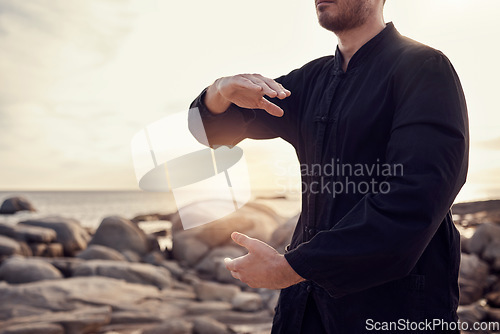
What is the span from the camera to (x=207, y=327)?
535 centimetres

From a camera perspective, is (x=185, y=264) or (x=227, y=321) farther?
(x=185, y=264)

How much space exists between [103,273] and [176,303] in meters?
1.82

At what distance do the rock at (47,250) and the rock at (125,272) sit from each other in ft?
17.3

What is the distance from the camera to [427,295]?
5.01ft

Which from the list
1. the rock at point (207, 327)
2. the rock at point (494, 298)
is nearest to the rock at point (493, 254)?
the rock at point (494, 298)

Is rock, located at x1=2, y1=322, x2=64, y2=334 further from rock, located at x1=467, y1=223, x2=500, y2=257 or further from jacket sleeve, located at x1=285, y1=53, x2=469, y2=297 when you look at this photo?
rock, located at x1=467, y1=223, x2=500, y2=257

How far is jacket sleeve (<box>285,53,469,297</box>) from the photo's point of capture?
1.29 metres

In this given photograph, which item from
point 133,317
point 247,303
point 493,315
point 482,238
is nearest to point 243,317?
point 247,303

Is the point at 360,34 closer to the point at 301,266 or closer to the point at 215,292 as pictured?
the point at 301,266

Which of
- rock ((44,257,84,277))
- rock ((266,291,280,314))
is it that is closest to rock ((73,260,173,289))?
rock ((44,257,84,277))

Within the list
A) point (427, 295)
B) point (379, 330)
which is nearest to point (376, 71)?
point (427, 295)

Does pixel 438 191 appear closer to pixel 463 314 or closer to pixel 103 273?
pixel 463 314

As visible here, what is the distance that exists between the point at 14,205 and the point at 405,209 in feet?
152

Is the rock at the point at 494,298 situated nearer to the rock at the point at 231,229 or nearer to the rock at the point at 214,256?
the rock at the point at 214,256
